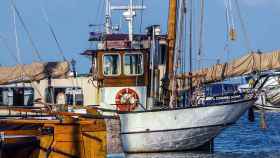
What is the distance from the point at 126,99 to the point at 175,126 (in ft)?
10.0

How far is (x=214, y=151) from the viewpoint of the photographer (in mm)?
38906

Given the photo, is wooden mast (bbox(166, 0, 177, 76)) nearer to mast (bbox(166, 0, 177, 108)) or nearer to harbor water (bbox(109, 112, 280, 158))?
mast (bbox(166, 0, 177, 108))

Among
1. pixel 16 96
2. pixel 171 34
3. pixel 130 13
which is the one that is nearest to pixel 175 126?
pixel 171 34

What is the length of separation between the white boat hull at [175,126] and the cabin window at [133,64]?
354cm

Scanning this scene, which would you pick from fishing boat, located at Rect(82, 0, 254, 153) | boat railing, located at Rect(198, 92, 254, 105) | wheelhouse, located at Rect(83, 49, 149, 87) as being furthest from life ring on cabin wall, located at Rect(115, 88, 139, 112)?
boat railing, located at Rect(198, 92, 254, 105)

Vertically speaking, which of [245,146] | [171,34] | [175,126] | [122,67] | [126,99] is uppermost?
[171,34]

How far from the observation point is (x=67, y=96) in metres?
43.1

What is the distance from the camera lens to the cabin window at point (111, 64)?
3872 cm

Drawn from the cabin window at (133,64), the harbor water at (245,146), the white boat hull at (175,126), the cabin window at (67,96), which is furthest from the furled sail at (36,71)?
the white boat hull at (175,126)

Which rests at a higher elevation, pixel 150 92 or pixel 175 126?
pixel 150 92

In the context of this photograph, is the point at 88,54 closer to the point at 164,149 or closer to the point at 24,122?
the point at 164,149

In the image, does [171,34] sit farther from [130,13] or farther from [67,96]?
[67,96]

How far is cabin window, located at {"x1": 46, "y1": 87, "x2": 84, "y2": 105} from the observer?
4182cm

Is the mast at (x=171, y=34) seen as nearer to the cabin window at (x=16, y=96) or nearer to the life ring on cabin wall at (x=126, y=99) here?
the life ring on cabin wall at (x=126, y=99)
